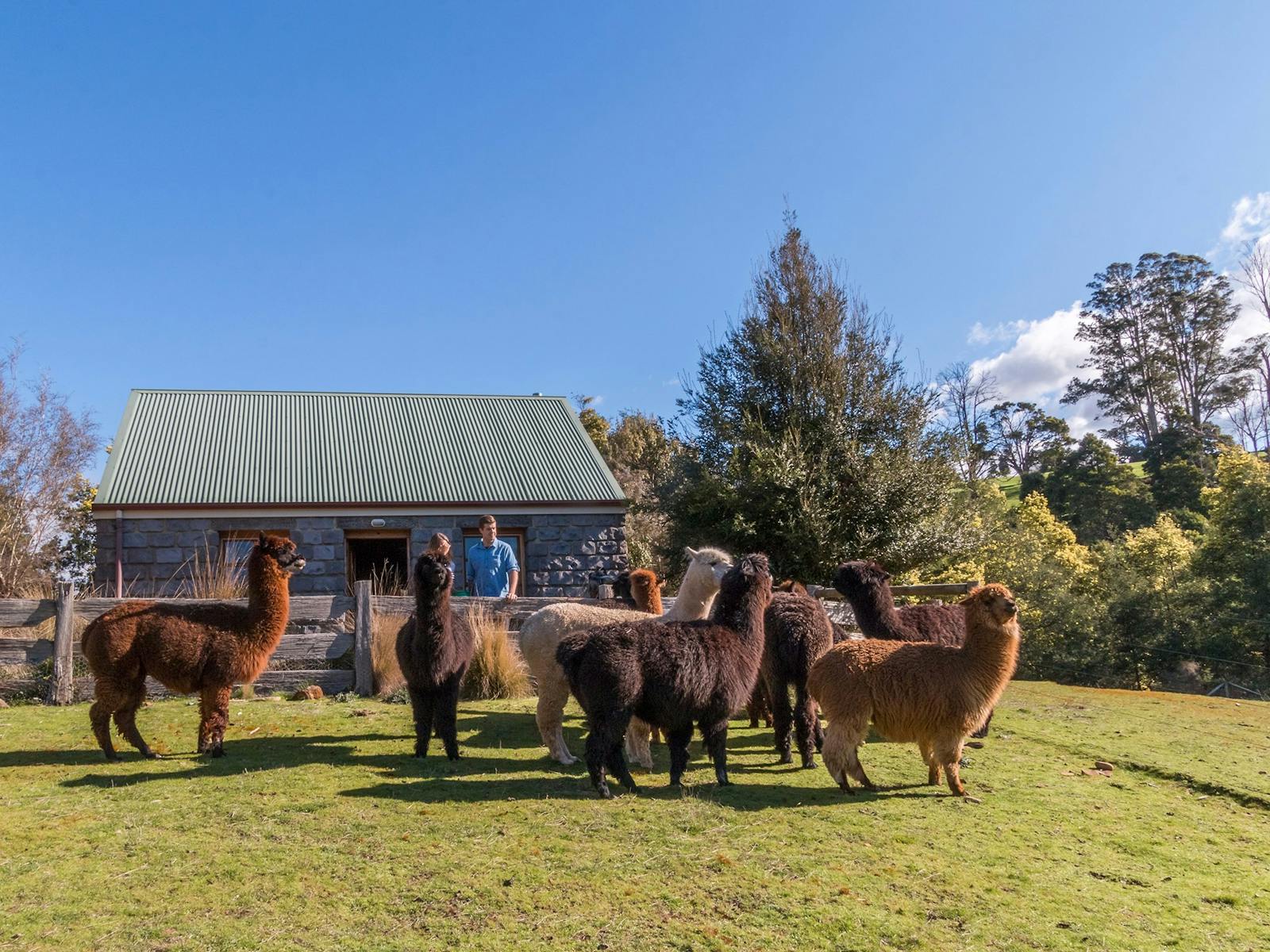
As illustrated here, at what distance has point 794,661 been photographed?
7.02 metres

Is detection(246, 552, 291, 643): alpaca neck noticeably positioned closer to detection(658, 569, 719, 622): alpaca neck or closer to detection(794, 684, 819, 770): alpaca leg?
detection(658, 569, 719, 622): alpaca neck

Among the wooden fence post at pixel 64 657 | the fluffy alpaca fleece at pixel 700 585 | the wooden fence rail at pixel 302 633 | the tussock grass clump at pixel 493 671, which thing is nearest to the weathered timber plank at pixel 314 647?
the wooden fence rail at pixel 302 633

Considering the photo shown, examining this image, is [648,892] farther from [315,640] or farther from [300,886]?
[315,640]

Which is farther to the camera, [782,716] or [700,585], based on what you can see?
[700,585]

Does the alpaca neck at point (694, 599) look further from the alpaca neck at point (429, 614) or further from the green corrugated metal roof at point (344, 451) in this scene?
the green corrugated metal roof at point (344, 451)

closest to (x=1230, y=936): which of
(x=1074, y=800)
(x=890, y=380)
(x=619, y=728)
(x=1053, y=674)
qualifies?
(x=1074, y=800)

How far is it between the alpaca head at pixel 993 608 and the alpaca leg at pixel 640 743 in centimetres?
256

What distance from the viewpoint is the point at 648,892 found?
4156mm

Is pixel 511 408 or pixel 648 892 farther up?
pixel 511 408

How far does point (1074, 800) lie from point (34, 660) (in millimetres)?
10598

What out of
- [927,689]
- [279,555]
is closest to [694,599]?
[927,689]

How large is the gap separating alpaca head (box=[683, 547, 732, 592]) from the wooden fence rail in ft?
8.56

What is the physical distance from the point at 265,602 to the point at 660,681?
3.48 m

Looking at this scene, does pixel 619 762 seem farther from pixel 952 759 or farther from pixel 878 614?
pixel 878 614
